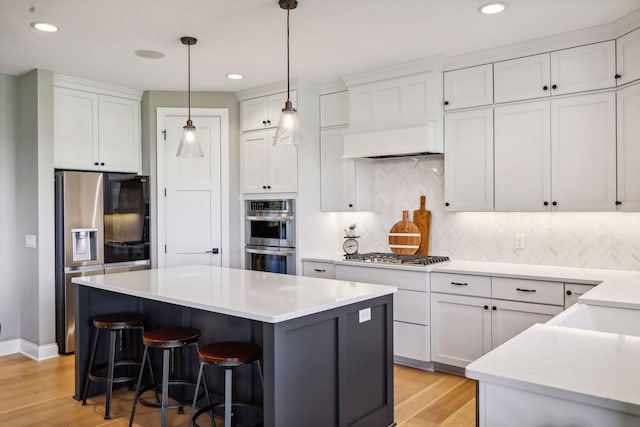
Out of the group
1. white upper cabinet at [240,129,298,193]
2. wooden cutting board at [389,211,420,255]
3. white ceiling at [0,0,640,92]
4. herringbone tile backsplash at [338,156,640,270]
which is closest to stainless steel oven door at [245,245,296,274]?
white upper cabinet at [240,129,298,193]

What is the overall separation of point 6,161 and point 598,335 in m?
4.78

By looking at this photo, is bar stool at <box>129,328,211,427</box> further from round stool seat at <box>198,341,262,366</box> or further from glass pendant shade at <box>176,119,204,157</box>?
glass pendant shade at <box>176,119,204,157</box>

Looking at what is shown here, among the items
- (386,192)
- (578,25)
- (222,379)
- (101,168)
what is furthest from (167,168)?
(578,25)

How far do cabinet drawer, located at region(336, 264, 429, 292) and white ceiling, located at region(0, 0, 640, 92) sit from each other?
1.73 m

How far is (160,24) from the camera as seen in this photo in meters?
3.27

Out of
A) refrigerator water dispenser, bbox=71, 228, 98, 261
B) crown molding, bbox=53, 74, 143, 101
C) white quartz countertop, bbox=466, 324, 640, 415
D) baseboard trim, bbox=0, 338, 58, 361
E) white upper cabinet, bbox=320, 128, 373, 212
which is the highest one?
crown molding, bbox=53, 74, 143, 101

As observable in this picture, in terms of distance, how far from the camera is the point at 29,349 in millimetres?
4375

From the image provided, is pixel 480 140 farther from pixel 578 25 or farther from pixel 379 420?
pixel 379 420

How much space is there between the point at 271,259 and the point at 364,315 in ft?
7.65

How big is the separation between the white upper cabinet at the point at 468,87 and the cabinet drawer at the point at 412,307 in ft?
5.06

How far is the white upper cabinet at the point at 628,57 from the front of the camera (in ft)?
10.2

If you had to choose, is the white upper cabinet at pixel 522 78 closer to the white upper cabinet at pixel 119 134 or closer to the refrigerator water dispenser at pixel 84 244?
the white upper cabinet at pixel 119 134

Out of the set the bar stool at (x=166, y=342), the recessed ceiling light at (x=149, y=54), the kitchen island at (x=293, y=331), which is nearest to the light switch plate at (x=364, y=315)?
the kitchen island at (x=293, y=331)

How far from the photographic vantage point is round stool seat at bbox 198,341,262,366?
7.85 ft
